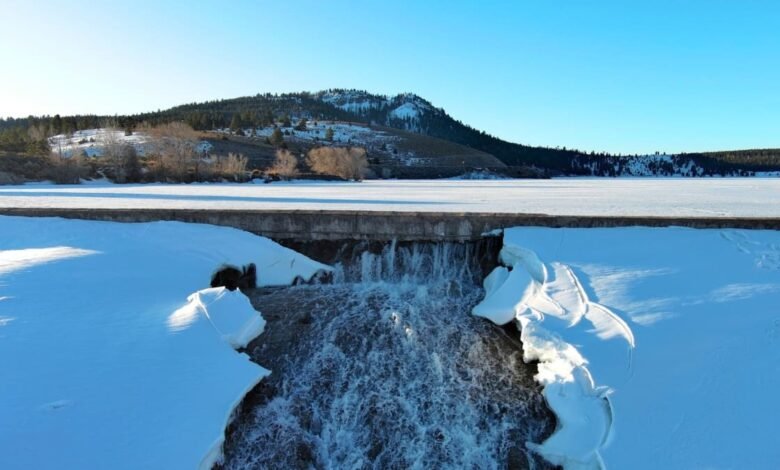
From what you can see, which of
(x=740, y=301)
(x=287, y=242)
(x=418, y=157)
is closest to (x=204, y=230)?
(x=287, y=242)

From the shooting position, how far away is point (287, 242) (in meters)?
11.4

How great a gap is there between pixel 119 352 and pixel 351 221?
609cm

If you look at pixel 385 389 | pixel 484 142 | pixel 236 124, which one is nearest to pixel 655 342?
pixel 385 389

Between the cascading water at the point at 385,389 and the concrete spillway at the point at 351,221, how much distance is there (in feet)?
6.01

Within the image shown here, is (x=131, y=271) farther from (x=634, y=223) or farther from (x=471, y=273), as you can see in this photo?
(x=634, y=223)

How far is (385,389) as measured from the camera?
255 inches

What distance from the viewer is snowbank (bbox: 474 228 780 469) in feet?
15.8

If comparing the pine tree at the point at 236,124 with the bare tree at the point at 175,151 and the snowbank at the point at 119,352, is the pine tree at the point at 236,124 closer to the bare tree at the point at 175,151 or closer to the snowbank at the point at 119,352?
the bare tree at the point at 175,151

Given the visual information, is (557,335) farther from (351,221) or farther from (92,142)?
(92,142)

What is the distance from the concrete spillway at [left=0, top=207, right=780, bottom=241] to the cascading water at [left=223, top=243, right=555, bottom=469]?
1.83 metres

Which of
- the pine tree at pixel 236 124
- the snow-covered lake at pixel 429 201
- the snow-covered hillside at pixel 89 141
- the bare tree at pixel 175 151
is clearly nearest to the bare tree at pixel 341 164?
the bare tree at pixel 175 151

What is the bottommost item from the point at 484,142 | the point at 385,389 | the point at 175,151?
the point at 385,389

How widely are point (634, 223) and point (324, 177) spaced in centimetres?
3046

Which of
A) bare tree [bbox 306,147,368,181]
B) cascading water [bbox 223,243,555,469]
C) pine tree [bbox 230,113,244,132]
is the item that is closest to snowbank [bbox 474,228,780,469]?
cascading water [bbox 223,243,555,469]
